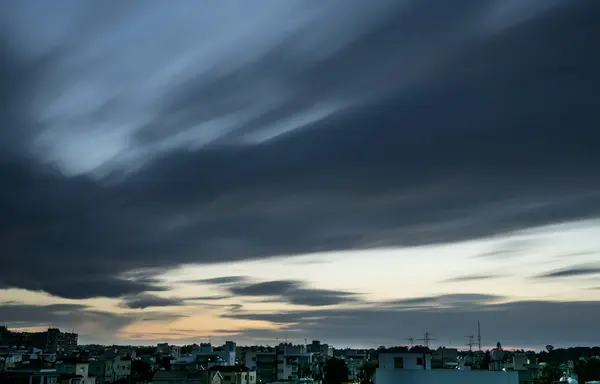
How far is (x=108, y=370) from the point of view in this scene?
11788cm

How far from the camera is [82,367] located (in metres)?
103

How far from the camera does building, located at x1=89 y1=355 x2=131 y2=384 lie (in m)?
116

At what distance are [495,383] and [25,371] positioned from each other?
61.2 meters

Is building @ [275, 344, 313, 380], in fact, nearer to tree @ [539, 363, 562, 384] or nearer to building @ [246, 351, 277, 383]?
building @ [246, 351, 277, 383]

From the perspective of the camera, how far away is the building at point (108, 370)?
116m

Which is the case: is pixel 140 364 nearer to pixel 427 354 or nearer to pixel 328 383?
pixel 328 383

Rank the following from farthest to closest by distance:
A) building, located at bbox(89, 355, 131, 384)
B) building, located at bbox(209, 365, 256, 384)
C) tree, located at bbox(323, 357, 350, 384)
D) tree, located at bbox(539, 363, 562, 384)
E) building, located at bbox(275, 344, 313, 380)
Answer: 1. building, located at bbox(275, 344, 313, 380)
2. tree, located at bbox(323, 357, 350, 384)
3. tree, located at bbox(539, 363, 562, 384)
4. building, located at bbox(89, 355, 131, 384)
5. building, located at bbox(209, 365, 256, 384)

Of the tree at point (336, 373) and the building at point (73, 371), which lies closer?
the building at point (73, 371)

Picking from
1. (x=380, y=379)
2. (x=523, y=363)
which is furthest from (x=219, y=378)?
(x=523, y=363)

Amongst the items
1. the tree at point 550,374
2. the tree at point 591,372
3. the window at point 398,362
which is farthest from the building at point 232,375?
the tree at point 591,372

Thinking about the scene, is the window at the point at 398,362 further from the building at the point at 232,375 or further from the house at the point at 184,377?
the house at the point at 184,377

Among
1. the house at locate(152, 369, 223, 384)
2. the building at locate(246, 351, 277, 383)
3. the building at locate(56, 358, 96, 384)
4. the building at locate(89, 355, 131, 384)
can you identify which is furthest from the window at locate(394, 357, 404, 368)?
the building at locate(89, 355, 131, 384)

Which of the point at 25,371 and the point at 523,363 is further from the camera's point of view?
the point at 523,363

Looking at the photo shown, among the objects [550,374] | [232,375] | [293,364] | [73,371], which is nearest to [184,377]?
[232,375]
